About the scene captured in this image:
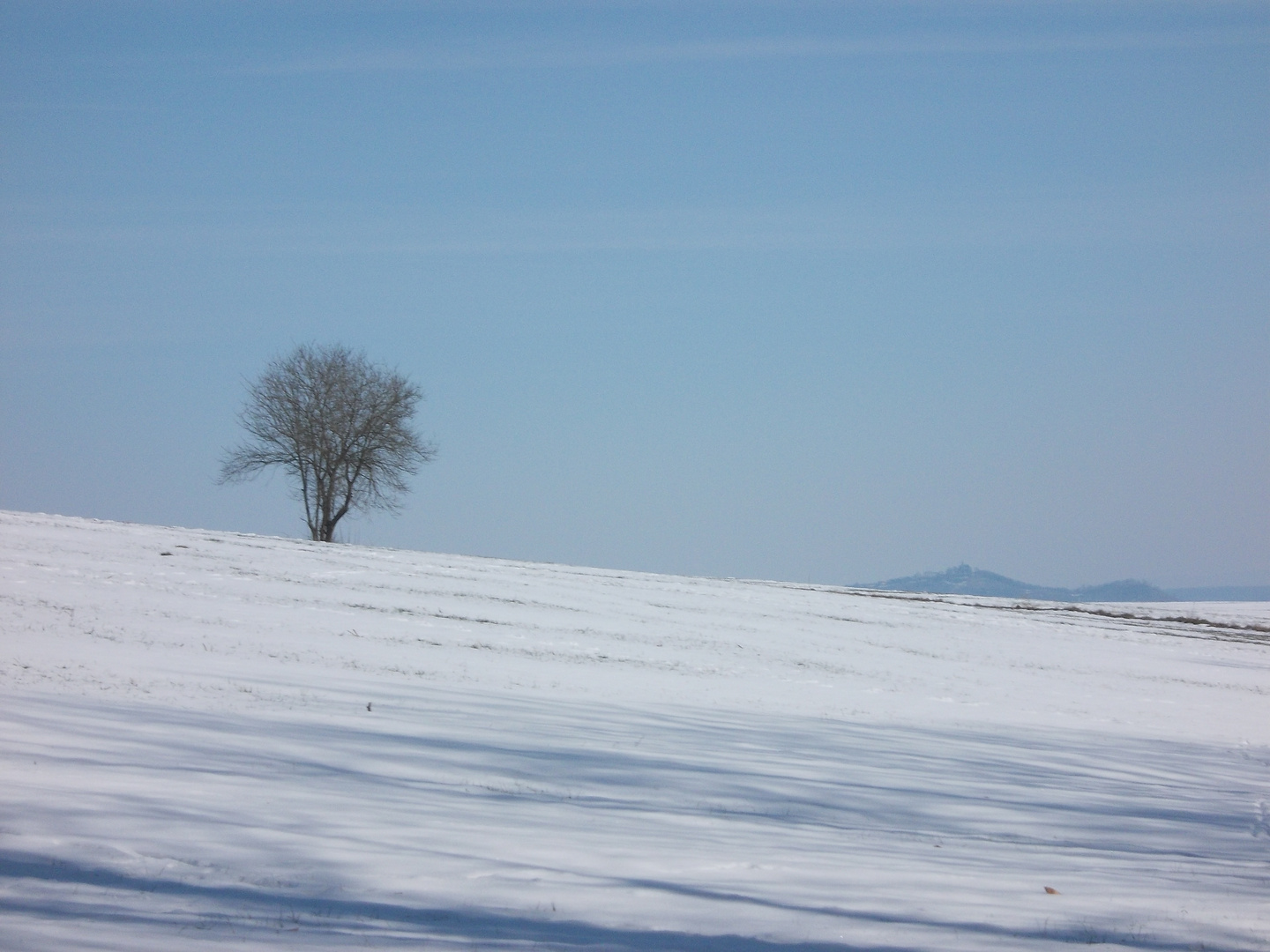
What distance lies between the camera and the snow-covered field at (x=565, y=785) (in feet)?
18.1

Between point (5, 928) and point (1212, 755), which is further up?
point (5, 928)

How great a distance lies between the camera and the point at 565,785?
9.13 m

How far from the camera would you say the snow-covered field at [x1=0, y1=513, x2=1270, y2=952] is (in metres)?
5.52

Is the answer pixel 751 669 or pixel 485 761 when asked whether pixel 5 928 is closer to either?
pixel 485 761

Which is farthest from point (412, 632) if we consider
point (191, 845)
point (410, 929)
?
point (410, 929)

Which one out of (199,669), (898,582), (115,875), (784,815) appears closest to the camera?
(115,875)

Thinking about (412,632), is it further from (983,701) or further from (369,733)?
(983,701)

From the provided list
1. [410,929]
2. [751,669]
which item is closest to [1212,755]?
[751,669]

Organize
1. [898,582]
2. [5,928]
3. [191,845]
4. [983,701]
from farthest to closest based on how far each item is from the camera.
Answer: [898,582] → [983,701] → [191,845] → [5,928]

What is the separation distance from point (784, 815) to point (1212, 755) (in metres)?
10.8

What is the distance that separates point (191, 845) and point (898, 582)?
168489 mm

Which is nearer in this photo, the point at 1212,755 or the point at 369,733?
the point at 369,733

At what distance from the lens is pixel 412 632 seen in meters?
19.2

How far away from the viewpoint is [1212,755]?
15711 mm
